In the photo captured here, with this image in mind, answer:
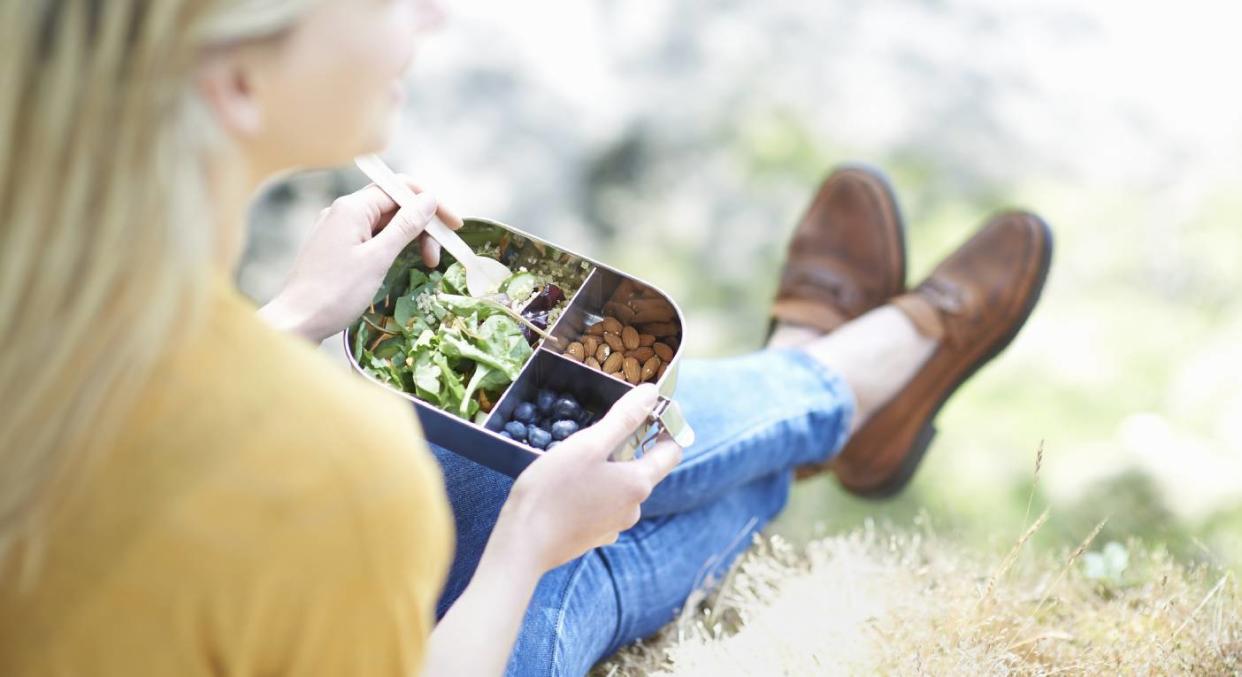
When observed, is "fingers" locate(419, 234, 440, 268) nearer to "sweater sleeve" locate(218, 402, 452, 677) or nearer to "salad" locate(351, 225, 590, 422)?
"salad" locate(351, 225, 590, 422)

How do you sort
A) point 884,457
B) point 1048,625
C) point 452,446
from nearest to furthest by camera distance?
point 452,446 → point 1048,625 → point 884,457

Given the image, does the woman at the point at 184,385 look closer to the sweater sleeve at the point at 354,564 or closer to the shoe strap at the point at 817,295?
the sweater sleeve at the point at 354,564

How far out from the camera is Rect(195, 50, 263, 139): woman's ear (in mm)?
628

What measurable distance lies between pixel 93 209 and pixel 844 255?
1.49 metres

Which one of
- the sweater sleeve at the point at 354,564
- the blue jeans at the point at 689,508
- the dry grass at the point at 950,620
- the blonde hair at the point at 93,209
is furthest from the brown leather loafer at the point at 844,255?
the blonde hair at the point at 93,209

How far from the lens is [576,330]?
1.22 m

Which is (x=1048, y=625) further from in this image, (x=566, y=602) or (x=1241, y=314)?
(x=1241, y=314)

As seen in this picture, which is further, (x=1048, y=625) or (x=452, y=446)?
(x=1048, y=625)

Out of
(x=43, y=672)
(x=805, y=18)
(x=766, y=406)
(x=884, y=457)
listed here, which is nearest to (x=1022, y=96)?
(x=805, y=18)

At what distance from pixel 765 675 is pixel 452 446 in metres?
0.51

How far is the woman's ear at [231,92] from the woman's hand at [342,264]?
0.49m

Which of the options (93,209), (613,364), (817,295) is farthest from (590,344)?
(817,295)

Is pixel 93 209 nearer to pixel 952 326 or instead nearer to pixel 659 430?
pixel 659 430

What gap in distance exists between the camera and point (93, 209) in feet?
2.02
